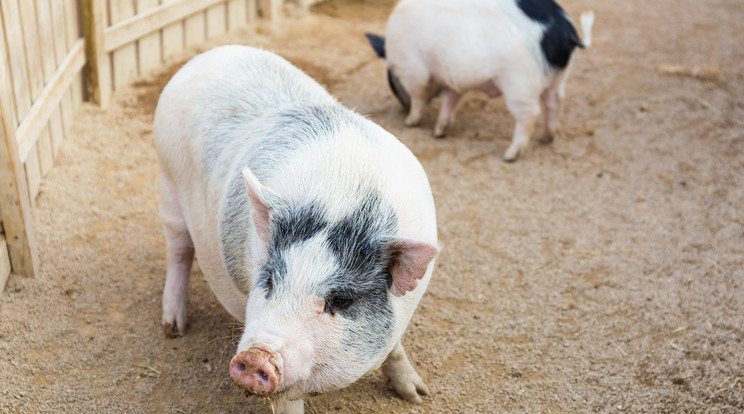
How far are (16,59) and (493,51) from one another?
9.82 ft

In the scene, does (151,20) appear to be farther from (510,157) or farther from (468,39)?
(510,157)

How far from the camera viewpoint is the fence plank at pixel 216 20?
6.91 meters

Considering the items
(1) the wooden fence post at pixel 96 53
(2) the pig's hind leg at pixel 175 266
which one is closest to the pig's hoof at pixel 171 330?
(2) the pig's hind leg at pixel 175 266

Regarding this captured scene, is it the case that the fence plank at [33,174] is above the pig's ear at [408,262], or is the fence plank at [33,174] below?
below

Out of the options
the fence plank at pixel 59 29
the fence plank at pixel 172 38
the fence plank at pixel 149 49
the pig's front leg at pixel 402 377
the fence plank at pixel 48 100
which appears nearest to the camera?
the pig's front leg at pixel 402 377

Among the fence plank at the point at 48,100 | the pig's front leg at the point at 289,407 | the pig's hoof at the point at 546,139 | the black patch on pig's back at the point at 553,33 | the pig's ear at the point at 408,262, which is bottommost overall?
the pig's hoof at the point at 546,139

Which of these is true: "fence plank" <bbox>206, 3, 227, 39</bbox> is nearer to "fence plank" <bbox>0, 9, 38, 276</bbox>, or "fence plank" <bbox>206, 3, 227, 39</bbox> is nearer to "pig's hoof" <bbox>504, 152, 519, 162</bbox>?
"pig's hoof" <bbox>504, 152, 519, 162</bbox>

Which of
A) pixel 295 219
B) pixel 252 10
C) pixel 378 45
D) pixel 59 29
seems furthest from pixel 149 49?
pixel 295 219

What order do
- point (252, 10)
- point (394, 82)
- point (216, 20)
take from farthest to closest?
point (252, 10)
point (216, 20)
point (394, 82)

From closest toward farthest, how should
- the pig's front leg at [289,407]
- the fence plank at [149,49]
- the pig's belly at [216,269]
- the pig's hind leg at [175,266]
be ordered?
the pig's front leg at [289,407]
the pig's belly at [216,269]
the pig's hind leg at [175,266]
the fence plank at [149,49]

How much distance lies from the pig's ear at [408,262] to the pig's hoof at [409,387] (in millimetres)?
911

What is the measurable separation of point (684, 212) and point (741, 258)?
0.58 metres

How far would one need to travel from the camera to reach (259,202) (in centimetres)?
234

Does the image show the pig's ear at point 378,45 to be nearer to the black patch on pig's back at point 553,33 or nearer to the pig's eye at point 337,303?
the black patch on pig's back at point 553,33
